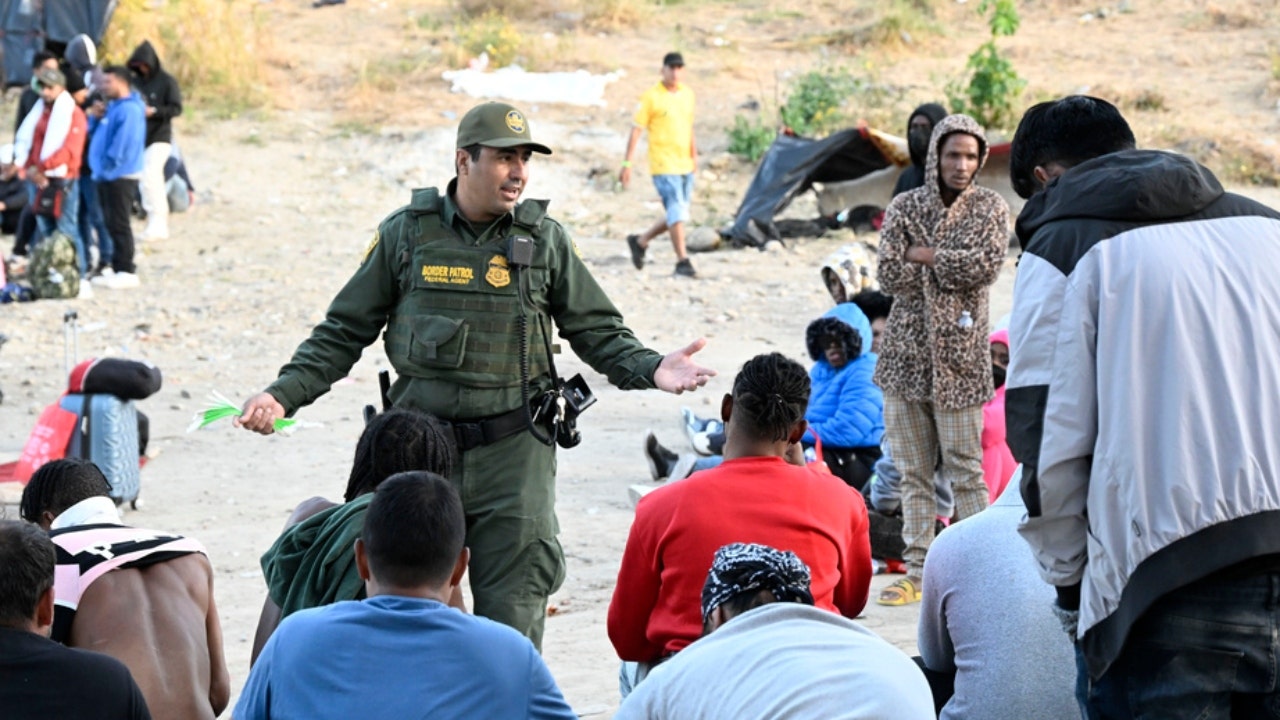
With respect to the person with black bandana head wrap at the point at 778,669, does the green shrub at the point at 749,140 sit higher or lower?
lower

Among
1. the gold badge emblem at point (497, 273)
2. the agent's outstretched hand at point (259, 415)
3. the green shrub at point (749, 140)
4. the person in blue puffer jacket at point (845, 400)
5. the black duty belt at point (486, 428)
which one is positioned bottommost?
the person in blue puffer jacket at point (845, 400)

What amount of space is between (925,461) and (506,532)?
89.8 inches

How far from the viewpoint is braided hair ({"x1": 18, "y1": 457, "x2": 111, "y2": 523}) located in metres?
4.25

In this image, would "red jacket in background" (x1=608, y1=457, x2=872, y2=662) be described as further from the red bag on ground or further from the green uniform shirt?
the red bag on ground

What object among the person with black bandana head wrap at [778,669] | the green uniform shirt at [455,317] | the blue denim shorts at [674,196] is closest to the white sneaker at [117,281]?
the blue denim shorts at [674,196]

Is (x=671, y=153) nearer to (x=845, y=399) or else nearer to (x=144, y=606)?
(x=845, y=399)

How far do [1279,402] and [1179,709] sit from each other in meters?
0.57

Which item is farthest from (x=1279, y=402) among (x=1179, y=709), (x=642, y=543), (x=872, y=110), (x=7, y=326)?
(x=872, y=110)

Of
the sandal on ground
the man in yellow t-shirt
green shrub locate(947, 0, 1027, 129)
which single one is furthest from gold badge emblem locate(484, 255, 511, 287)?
green shrub locate(947, 0, 1027, 129)

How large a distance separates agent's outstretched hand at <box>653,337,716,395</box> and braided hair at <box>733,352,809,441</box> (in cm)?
36

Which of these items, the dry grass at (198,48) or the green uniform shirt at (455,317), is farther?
the dry grass at (198,48)

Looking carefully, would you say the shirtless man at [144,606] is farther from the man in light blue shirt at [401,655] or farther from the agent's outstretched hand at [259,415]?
the man in light blue shirt at [401,655]

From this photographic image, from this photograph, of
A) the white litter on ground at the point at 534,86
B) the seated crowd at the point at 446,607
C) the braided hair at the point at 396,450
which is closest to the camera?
the seated crowd at the point at 446,607

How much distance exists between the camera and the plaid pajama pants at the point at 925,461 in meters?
6.32
